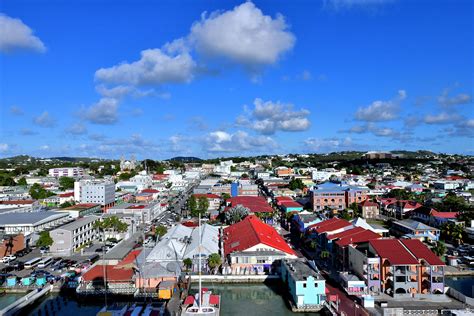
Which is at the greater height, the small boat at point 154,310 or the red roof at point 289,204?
the red roof at point 289,204

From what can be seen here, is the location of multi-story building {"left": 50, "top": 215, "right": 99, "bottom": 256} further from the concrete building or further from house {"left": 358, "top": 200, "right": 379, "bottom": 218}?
house {"left": 358, "top": 200, "right": 379, "bottom": 218}

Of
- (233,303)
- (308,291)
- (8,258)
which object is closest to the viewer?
(308,291)

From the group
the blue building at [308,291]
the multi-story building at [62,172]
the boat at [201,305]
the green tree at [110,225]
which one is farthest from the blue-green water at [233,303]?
the multi-story building at [62,172]

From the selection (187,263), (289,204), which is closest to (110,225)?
(187,263)

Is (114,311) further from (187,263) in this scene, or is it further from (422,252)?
(422,252)

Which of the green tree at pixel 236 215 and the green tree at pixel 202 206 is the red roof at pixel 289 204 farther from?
the green tree at pixel 202 206
